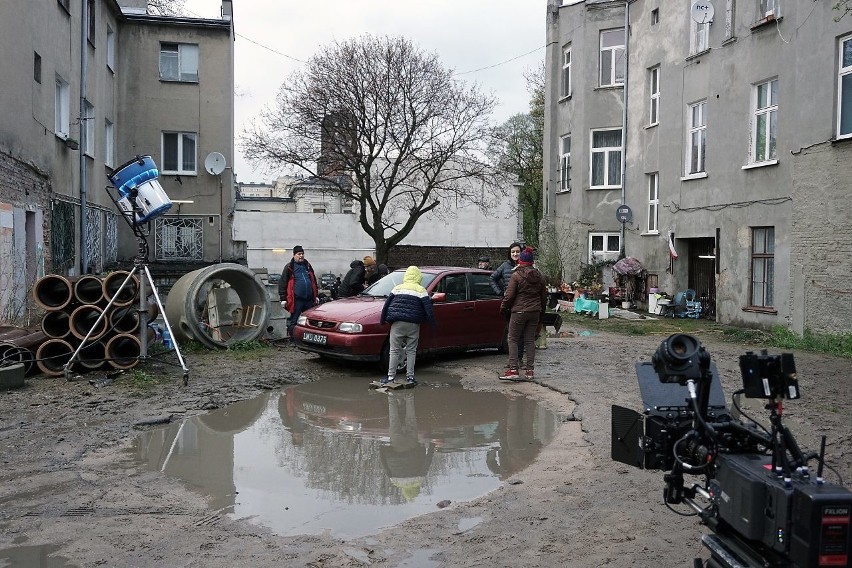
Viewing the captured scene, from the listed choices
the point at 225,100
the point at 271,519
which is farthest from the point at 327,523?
the point at 225,100

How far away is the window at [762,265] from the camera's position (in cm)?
1728

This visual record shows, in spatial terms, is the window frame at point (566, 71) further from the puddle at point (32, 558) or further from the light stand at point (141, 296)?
the puddle at point (32, 558)

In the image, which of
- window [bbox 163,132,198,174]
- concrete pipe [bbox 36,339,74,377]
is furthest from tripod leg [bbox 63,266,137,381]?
window [bbox 163,132,198,174]

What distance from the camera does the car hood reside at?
11.0m

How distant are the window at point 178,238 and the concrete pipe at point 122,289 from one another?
14907 mm

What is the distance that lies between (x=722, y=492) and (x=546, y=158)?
25868 millimetres

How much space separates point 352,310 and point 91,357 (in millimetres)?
3608

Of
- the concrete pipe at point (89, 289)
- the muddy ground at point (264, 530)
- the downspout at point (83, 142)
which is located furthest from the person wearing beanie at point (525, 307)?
the downspout at point (83, 142)

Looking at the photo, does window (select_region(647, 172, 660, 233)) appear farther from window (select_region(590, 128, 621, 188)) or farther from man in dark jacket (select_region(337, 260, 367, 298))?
man in dark jacket (select_region(337, 260, 367, 298))

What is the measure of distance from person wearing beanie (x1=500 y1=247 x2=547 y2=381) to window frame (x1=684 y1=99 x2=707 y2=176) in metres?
11.1

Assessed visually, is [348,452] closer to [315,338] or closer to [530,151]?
[315,338]

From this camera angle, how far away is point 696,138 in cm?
2056

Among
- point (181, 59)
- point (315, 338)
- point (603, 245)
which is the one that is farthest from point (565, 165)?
point (315, 338)

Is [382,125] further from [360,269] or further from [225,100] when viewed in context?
[360,269]
